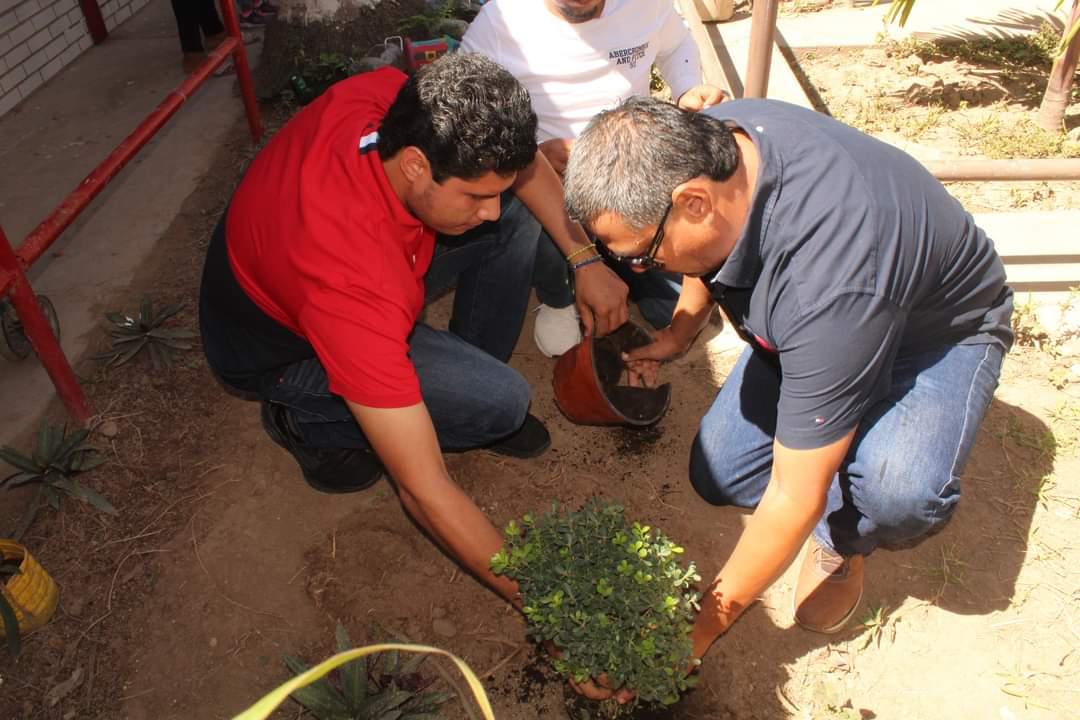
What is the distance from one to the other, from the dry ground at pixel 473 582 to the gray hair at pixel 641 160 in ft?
4.72

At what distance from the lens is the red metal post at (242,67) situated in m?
4.67

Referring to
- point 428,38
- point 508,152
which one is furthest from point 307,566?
point 428,38

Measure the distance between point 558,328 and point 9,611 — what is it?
7.12ft

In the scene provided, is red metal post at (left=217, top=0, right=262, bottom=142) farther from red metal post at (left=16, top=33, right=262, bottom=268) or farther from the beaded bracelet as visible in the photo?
the beaded bracelet

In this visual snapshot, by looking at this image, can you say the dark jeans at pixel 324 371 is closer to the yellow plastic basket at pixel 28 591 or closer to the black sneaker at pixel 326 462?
the black sneaker at pixel 326 462

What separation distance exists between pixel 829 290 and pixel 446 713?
1.62m

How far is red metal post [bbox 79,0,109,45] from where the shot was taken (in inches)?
241

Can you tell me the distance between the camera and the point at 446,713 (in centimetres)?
235

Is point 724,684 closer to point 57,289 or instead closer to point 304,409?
point 304,409

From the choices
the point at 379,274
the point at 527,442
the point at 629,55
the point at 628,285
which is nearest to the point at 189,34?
the point at 629,55

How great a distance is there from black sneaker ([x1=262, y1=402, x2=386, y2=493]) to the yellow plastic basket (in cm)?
82

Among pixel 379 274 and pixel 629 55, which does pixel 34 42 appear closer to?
pixel 629 55

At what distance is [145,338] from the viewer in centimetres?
344

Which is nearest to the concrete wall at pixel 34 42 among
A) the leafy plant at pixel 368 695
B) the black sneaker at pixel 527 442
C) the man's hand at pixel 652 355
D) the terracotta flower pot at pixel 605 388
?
the black sneaker at pixel 527 442
